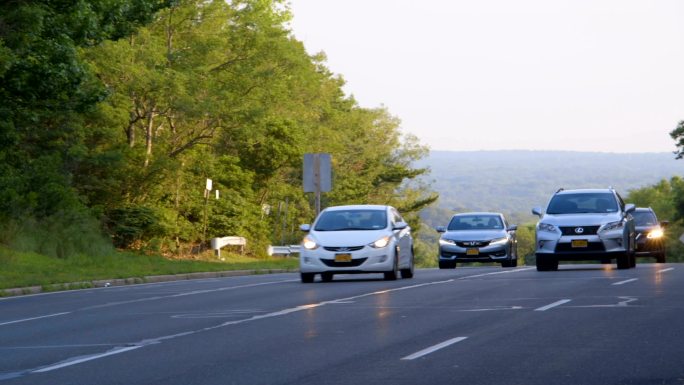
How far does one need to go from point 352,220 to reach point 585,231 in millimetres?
5408

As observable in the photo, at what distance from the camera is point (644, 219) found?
4075 cm

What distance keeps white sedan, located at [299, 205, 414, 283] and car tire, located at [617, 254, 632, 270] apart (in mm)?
5355

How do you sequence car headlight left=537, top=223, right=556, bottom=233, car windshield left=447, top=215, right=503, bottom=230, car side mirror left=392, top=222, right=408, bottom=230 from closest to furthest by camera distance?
car side mirror left=392, top=222, right=408, bottom=230, car headlight left=537, top=223, right=556, bottom=233, car windshield left=447, top=215, right=503, bottom=230

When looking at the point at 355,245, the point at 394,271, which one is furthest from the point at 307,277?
the point at 394,271

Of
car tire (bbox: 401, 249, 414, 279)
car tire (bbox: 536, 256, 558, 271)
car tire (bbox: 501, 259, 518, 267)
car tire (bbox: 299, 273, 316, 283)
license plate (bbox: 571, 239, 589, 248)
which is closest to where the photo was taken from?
car tire (bbox: 299, 273, 316, 283)

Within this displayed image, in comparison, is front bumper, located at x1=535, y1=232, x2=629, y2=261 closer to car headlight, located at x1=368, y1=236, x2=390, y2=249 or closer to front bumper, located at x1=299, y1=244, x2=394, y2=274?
front bumper, located at x1=299, y1=244, x2=394, y2=274

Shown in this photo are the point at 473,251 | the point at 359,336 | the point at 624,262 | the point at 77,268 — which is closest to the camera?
the point at 359,336

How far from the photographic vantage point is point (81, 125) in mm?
43812

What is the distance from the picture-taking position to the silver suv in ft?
97.1

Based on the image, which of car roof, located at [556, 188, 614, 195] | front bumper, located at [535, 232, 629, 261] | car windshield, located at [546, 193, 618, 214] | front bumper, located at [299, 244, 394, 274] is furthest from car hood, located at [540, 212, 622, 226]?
front bumper, located at [299, 244, 394, 274]

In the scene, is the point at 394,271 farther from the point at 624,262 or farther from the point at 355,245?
the point at 624,262

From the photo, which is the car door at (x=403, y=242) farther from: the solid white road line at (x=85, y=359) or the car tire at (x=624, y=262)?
the solid white road line at (x=85, y=359)

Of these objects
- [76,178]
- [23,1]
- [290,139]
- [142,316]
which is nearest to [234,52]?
[290,139]

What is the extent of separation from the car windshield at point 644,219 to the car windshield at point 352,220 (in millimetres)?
14774
